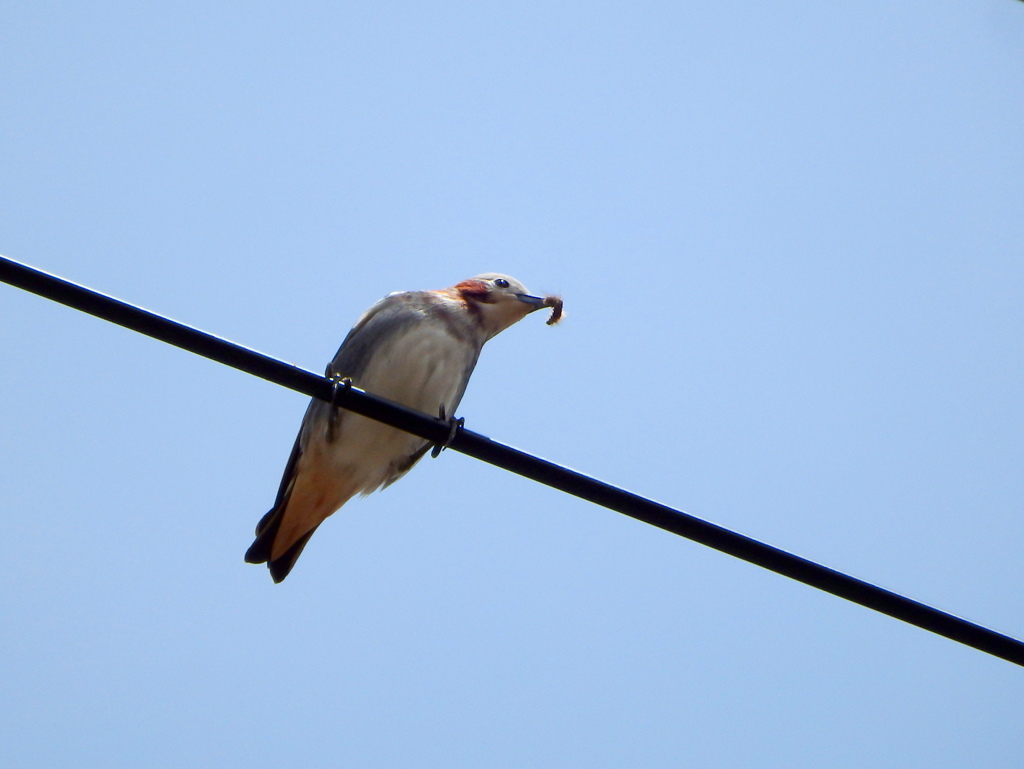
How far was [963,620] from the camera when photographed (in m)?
2.69

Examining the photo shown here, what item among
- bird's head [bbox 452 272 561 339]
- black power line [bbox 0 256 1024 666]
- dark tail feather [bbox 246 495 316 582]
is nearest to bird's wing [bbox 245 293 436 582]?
dark tail feather [bbox 246 495 316 582]

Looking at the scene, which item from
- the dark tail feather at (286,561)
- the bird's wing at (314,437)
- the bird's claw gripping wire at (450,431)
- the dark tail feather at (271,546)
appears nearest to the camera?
the bird's claw gripping wire at (450,431)

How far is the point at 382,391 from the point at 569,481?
8.74 feet

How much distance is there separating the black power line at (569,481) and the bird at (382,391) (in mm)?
2374

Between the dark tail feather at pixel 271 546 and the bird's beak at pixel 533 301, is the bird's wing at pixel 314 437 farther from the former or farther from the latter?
the bird's beak at pixel 533 301

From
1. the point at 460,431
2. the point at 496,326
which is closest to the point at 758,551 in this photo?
the point at 460,431

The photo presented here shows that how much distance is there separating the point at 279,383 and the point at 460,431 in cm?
54

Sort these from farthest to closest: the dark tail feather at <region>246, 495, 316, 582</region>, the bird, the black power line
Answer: the dark tail feather at <region>246, 495, 316, 582</region>
the bird
the black power line

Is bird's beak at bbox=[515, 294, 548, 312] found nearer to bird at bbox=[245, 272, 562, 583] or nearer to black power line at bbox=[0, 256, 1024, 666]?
bird at bbox=[245, 272, 562, 583]

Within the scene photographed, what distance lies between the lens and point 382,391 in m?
5.27

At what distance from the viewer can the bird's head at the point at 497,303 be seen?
5859 millimetres

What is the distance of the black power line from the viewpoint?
8.32ft

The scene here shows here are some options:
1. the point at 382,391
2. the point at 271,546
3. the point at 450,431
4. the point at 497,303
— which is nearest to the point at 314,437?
the point at 382,391

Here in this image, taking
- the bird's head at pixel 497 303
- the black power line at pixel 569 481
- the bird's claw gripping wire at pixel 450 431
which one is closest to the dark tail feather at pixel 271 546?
the bird's claw gripping wire at pixel 450 431
